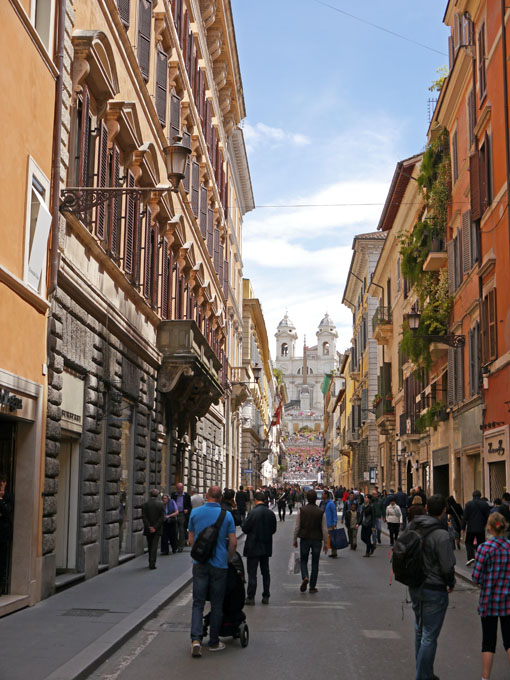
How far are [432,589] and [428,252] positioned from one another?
24531mm

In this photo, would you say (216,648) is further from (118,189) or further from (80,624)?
(118,189)

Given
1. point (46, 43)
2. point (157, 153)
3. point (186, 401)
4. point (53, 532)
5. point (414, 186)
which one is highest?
point (414, 186)

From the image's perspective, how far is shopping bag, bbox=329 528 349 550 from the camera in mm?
18984

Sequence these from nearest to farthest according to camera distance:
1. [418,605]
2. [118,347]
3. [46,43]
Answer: [418,605] < [46,43] < [118,347]

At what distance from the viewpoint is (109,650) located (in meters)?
9.23

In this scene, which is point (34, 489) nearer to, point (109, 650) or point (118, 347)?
point (109, 650)

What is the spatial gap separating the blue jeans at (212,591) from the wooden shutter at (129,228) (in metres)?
10.5

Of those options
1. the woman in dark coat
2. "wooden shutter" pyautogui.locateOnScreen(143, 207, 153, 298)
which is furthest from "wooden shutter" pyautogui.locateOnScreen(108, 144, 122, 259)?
the woman in dark coat

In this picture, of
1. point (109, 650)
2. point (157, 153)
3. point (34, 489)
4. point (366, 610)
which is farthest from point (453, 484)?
point (109, 650)

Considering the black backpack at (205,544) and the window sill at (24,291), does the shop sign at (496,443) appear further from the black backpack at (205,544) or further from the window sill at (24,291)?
the black backpack at (205,544)

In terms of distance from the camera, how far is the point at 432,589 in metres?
7.81

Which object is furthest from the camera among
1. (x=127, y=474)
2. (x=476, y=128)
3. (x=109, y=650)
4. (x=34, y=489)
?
(x=476, y=128)

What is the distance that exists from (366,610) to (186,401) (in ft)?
47.1

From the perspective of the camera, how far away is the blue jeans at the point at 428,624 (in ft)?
25.2
